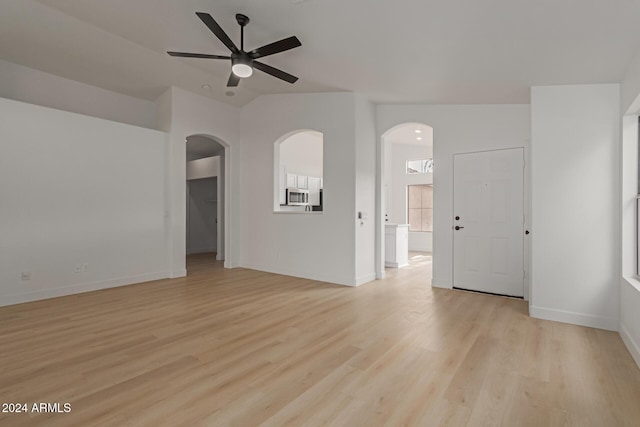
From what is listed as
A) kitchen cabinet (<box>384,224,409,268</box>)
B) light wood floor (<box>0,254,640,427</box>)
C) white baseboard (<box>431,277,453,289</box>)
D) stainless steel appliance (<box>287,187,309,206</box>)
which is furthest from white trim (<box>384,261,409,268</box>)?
stainless steel appliance (<box>287,187,309,206</box>)

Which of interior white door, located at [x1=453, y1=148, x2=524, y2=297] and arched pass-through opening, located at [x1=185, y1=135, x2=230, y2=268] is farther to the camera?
arched pass-through opening, located at [x1=185, y1=135, x2=230, y2=268]

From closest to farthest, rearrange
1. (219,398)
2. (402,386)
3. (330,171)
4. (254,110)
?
(219,398) → (402,386) → (330,171) → (254,110)

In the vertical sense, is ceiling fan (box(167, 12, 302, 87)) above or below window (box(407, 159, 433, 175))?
above

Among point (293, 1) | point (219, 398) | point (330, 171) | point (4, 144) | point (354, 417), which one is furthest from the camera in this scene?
point (330, 171)

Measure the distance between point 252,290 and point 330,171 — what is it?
2.34 m

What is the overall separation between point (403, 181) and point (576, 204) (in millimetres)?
6655

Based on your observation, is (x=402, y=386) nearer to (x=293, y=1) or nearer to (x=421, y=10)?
(x=421, y=10)

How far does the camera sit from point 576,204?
3426 mm

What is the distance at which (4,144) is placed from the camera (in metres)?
4.04

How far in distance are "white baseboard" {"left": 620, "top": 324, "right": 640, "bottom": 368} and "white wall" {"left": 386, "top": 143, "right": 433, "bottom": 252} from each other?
6504mm

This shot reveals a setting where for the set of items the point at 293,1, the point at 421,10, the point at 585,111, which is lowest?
the point at 585,111

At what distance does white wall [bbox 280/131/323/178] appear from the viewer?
866 cm

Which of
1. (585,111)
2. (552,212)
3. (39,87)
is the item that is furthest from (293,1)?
(39,87)

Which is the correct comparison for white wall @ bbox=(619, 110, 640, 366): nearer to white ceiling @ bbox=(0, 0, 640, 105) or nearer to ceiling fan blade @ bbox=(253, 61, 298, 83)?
white ceiling @ bbox=(0, 0, 640, 105)
